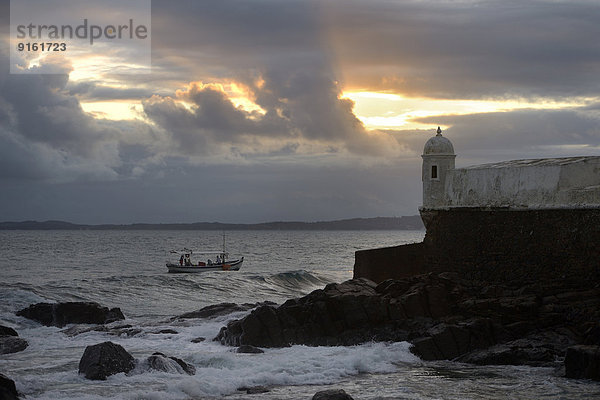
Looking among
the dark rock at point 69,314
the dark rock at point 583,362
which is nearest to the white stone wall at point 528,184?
the dark rock at point 583,362

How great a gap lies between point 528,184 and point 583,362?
7799mm

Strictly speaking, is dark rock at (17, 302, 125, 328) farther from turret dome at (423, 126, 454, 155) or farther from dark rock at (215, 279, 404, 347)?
turret dome at (423, 126, 454, 155)

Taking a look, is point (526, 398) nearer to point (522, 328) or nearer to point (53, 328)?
point (522, 328)

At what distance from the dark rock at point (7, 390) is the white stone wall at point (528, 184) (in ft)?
49.1

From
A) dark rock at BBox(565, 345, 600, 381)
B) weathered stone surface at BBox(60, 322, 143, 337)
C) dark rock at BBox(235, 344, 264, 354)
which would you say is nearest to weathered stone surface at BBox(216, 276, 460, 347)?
dark rock at BBox(235, 344, 264, 354)

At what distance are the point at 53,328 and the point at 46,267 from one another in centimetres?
3923

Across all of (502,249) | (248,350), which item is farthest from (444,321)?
(248,350)

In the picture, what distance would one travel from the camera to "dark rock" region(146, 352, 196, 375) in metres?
16.8

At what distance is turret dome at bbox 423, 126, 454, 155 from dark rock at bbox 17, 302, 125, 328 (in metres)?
12.4

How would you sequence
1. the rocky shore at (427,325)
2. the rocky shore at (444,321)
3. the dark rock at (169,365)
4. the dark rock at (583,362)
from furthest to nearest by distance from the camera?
the rocky shore at (444,321), the rocky shore at (427,325), the dark rock at (169,365), the dark rock at (583,362)

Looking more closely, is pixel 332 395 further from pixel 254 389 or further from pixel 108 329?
pixel 108 329

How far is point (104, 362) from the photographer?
53.2 ft

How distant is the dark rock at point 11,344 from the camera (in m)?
19.8

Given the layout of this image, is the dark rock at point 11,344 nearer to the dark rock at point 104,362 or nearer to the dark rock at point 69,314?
the dark rock at point 69,314
